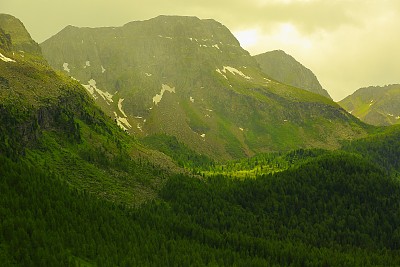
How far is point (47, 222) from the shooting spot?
178500 millimetres

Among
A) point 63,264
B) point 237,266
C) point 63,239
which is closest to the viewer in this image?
point 63,264

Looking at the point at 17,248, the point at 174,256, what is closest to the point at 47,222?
the point at 17,248

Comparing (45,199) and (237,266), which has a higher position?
(45,199)

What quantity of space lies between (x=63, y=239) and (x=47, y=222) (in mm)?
11763

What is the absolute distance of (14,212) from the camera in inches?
6890

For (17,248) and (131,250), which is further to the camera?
(131,250)

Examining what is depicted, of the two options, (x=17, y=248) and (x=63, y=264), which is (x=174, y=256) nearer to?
(x=63, y=264)

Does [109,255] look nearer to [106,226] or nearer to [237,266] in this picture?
[106,226]

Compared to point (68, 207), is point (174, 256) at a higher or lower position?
lower

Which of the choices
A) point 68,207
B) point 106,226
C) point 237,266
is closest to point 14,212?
point 68,207

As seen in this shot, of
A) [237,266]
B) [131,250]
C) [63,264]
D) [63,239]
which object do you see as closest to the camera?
[63,264]

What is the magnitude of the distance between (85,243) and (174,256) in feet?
129

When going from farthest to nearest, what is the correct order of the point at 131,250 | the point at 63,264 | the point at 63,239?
the point at 131,250 → the point at 63,239 → the point at 63,264

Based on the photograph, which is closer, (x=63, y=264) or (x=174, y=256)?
(x=63, y=264)
